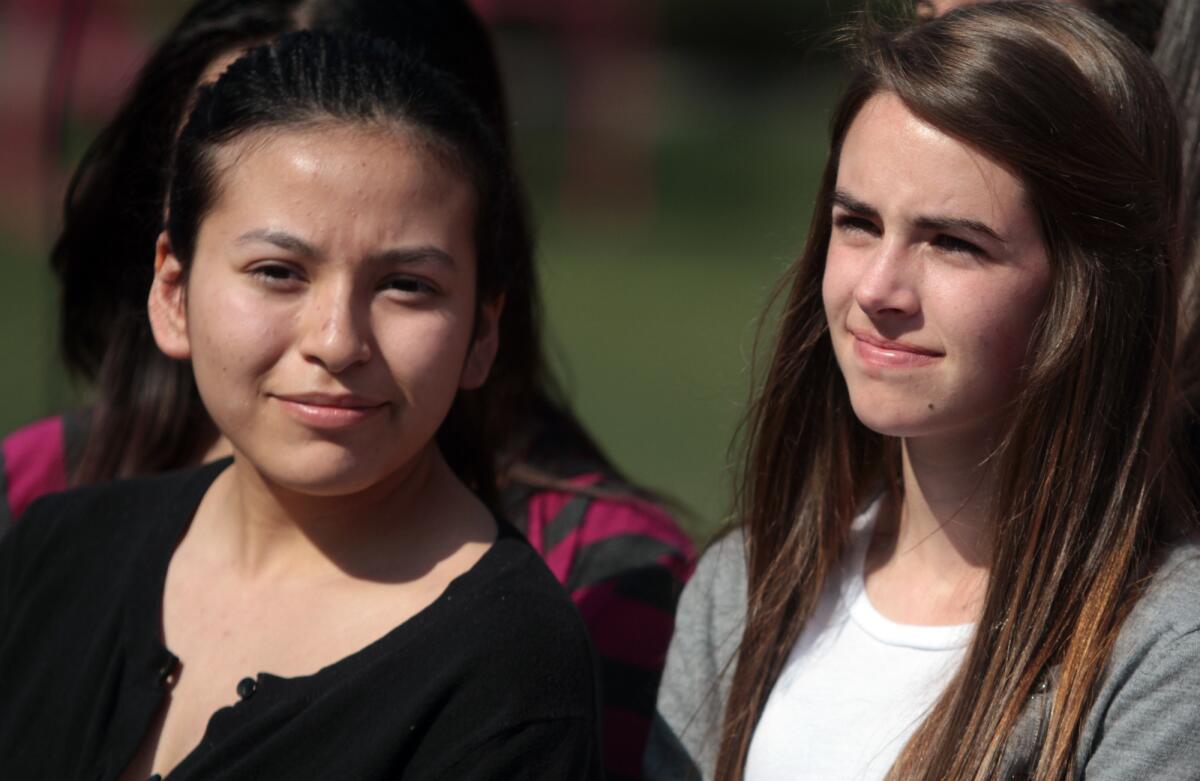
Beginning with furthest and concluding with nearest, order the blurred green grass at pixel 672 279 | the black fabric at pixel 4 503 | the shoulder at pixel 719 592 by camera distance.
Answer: the blurred green grass at pixel 672 279
the black fabric at pixel 4 503
the shoulder at pixel 719 592

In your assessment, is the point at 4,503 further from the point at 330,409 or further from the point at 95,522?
the point at 330,409

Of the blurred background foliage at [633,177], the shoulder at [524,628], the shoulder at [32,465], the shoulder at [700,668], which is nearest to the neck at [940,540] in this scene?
the shoulder at [700,668]

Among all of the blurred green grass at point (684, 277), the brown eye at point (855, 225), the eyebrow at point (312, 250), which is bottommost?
the blurred green grass at point (684, 277)

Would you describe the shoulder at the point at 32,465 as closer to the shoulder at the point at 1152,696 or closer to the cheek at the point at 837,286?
the cheek at the point at 837,286

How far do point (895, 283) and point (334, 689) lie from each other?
2.55 feet

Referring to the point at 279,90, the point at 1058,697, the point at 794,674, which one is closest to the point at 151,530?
the point at 279,90

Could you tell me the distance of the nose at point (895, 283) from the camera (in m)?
1.79

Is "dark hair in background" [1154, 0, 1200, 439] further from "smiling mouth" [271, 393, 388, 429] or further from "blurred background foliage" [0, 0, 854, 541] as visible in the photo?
"blurred background foliage" [0, 0, 854, 541]

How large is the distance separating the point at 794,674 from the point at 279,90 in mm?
979

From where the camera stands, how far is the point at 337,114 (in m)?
1.88

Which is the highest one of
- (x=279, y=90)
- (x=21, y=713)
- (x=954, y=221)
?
(x=279, y=90)

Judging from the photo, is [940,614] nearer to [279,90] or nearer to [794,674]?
[794,674]

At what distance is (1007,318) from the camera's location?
178 cm

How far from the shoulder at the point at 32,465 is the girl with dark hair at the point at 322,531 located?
65 centimetres
